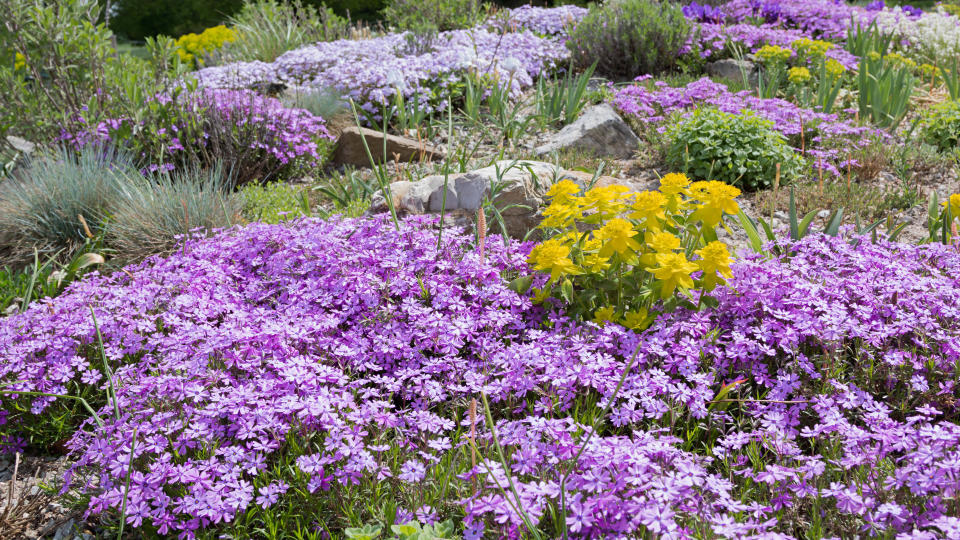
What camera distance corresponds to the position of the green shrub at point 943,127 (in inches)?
232

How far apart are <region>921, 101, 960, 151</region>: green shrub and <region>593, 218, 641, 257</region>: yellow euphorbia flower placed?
4.76 meters

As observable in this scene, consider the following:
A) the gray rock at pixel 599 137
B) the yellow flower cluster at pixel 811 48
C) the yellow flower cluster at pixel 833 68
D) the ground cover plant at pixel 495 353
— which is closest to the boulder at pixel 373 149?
the ground cover plant at pixel 495 353

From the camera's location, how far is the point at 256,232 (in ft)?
12.0

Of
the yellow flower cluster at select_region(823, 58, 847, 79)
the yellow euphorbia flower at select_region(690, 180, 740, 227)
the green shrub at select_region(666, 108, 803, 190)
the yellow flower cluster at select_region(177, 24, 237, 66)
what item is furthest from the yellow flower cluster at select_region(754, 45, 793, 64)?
the yellow flower cluster at select_region(177, 24, 237, 66)

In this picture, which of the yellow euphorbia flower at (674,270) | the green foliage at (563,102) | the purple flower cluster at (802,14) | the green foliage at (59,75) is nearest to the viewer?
the yellow euphorbia flower at (674,270)

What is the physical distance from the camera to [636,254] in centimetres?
287

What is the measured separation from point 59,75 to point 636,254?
18.6ft

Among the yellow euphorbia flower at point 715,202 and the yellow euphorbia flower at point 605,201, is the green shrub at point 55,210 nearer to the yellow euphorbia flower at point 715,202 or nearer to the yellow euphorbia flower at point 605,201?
the yellow euphorbia flower at point 605,201

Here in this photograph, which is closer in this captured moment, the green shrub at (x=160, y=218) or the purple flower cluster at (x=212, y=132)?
the green shrub at (x=160, y=218)

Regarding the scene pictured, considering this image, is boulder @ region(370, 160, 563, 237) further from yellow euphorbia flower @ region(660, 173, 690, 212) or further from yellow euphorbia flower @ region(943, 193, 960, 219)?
yellow euphorbia flower @ region(943, 193, 960, 219)

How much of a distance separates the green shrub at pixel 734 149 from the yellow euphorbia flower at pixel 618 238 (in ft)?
8.88

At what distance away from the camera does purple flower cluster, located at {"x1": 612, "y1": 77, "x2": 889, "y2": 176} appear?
18.4ft

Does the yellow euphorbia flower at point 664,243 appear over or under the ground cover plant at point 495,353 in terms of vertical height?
over

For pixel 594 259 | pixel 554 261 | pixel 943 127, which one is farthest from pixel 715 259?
pixel 943 127
